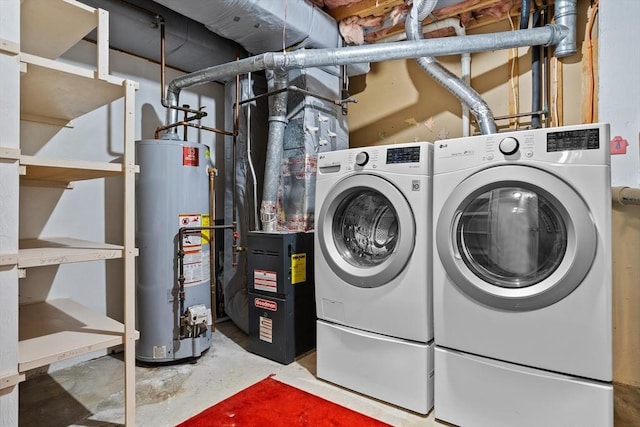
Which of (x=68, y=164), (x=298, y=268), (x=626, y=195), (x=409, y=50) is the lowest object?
(x=298, y=268)

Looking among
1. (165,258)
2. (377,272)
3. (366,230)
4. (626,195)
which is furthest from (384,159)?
(165,258)

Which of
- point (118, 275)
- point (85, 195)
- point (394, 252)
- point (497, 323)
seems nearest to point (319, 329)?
point (394, 252)

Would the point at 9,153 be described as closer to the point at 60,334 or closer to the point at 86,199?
the point at 60,334

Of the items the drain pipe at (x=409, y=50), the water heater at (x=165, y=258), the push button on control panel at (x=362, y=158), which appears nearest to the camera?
the push button on control panel at (x=362, y=158)

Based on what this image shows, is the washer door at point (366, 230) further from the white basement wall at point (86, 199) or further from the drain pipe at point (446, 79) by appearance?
the white basement wall at point (86, 199)

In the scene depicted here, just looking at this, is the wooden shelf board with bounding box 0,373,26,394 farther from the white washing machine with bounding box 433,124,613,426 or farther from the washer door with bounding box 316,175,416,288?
Result: the white washing machine with bounding box 433,124,613,426

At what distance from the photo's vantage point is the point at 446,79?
7.67 feet

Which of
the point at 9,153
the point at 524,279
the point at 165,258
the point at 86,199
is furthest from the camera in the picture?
the point at 86,199

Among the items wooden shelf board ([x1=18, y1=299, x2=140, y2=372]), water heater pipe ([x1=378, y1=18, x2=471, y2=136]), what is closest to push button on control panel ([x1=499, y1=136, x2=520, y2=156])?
water heater pipe ([x1=378, y1=18, x2=471, y2=136])

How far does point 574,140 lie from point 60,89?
204cm

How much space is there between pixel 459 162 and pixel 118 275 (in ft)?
7.31

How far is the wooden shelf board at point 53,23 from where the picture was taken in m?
1.34

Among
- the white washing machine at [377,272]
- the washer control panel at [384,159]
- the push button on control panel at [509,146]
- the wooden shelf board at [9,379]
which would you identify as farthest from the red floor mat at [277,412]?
the push button on control panel at [509,146]

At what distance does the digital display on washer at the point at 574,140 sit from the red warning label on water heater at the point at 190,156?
186 centimetres
